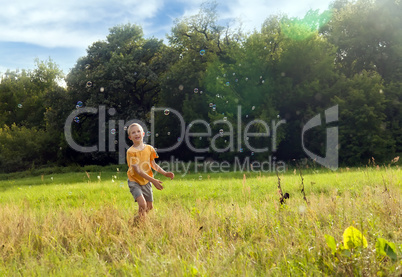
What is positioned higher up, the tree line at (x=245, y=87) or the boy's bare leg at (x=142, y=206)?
the tree line at (x=245, y=87)

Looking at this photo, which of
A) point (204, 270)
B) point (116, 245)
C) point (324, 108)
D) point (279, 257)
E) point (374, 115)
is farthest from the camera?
point (324, 108)

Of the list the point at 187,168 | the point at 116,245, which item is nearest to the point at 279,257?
the point at 116,245

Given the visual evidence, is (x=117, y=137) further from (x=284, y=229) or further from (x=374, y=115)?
(x=284, y=229)

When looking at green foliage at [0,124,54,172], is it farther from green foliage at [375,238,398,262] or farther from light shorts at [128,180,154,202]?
green foliage at [375,238,398,262]

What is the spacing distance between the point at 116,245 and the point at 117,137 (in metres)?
28.8

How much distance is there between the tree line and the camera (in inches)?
939

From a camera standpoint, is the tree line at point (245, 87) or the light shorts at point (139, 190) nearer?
the light shorts at point (139, 190)

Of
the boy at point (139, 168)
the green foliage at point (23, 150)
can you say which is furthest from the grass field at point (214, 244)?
the green foliage at point (23, 150)

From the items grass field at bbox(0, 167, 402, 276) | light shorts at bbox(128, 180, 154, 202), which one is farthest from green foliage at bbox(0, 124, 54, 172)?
grass field at bbox(0, 167, 402, 276)

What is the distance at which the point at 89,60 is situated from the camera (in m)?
36.8

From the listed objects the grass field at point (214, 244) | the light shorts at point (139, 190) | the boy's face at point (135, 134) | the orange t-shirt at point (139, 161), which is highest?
the boy's face at point (135, 134)

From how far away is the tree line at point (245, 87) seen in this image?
78.3ft

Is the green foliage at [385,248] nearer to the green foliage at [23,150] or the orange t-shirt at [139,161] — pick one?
the orange t-shirt at [139,161]

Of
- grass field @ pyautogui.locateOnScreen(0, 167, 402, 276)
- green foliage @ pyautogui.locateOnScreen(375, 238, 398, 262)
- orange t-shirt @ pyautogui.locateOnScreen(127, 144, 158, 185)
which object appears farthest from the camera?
orange t-shirt @ pyautogui.locateOnScreen(127, 144, 158, 185)
